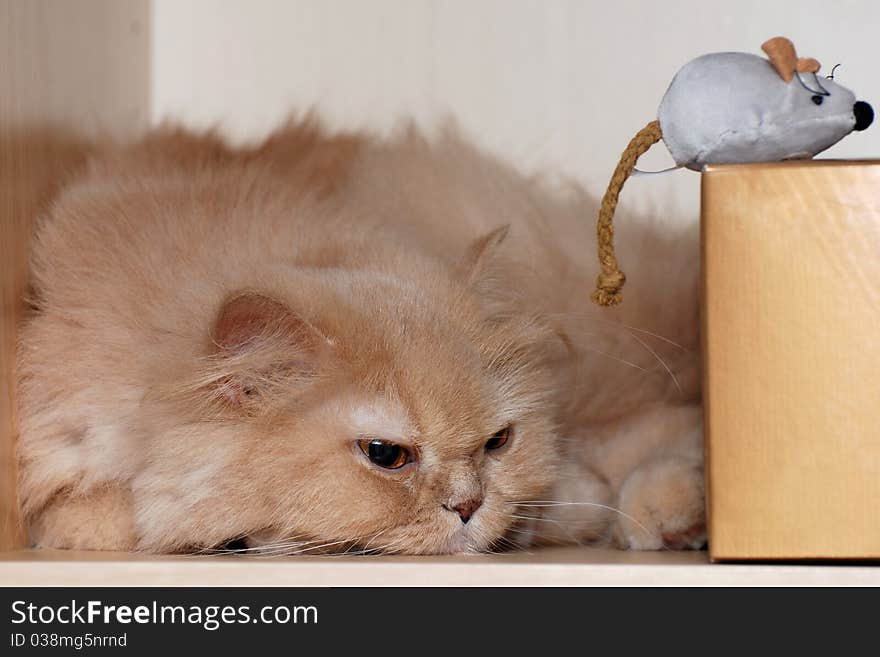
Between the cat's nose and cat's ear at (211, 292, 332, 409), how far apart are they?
20 centimetres

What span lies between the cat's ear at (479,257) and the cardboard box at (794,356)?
1.30 ft

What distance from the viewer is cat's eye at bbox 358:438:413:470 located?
1.03 m

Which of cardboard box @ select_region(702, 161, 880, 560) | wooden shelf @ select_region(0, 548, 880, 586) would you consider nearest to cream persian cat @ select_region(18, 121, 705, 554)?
wooden shelf @ select_region(0, 548, 880, 586)

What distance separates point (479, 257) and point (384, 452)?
33cm

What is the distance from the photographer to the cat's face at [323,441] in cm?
102

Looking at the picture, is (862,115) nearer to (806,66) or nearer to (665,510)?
(806,66)

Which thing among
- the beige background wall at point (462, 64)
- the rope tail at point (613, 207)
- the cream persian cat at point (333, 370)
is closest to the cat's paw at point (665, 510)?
the cream persian cat at point (333, 370)

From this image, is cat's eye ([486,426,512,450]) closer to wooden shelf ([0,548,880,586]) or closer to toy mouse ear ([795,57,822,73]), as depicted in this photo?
wooden shelf ([0,548,880,586])

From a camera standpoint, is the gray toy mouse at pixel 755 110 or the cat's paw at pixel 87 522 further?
the cat's paw at pixel 87 522

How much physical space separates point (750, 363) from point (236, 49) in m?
1.27

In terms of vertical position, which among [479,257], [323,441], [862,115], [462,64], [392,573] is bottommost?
[392,573]

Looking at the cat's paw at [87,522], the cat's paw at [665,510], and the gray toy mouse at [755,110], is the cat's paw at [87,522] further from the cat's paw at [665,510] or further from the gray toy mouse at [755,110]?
the gray toy mouse at [755,110]

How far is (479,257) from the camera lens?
1273 mm

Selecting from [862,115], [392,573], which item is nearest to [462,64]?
[862,115]
